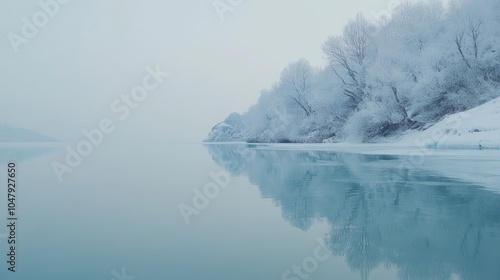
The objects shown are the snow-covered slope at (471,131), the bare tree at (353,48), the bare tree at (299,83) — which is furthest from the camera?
the bare tree at (299,83)

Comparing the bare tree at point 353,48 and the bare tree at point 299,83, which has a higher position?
the bare tree at point 299,83

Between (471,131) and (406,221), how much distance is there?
1711 cm

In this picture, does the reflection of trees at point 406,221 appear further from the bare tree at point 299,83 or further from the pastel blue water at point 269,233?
the bare tree at point 299,83

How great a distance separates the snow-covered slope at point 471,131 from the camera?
60.9 ft

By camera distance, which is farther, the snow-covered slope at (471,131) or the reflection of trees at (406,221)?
the snow-covered slope at (471,131)

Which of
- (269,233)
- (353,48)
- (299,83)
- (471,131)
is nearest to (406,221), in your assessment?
(269,233)

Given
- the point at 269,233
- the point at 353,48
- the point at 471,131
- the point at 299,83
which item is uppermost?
the point at 299,83

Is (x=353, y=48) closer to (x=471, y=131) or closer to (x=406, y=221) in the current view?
(x=471, y=131)

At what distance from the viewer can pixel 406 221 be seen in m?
5.34

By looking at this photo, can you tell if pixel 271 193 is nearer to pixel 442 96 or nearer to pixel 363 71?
pixel 442 96

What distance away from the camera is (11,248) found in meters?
4.49

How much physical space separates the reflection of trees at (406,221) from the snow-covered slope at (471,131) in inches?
438

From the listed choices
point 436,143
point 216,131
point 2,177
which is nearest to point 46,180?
point 2,177

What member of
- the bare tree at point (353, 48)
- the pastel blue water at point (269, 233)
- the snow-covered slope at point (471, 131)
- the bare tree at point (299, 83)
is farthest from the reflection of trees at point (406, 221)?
the bare tree at point (299, 83)
